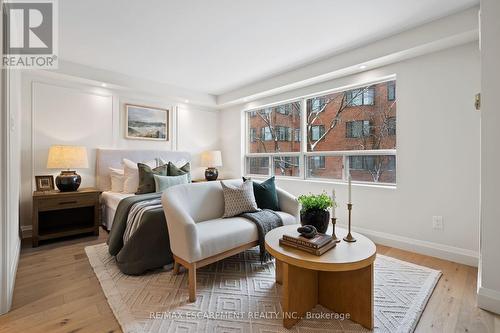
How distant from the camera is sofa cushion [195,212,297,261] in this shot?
6.39 feet

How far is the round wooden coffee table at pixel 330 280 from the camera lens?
4.83 feet

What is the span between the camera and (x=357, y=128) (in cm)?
338

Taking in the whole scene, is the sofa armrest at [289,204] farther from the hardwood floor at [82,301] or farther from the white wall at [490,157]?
the white wall at [490,157]

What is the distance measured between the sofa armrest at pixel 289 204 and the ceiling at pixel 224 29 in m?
1.77

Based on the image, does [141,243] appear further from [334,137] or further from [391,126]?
[391,126]

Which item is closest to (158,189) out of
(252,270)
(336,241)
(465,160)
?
(252,270)

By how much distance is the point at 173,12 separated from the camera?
2252 millimetres

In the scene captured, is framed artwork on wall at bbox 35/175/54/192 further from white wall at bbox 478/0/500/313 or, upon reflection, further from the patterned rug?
white wall at bbox 478/0/500/313

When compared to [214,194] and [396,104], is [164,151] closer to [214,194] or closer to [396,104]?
[214,194]

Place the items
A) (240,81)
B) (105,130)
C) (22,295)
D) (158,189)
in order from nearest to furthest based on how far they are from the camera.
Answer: (22,295) < (158,189) < (105,130) < (240,81)

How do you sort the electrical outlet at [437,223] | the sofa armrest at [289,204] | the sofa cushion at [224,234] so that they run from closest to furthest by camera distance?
the sofa cushion at [224,234] < the electrical outlet at [437,223] < the sofa armrest at [289,204]

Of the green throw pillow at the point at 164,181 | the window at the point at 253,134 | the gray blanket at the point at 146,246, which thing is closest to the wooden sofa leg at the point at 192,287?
the gray blanket at the point at 146,246

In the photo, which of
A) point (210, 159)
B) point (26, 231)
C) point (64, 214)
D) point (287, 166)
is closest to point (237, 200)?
point (287, 166)

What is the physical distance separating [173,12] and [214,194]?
5.83ft
